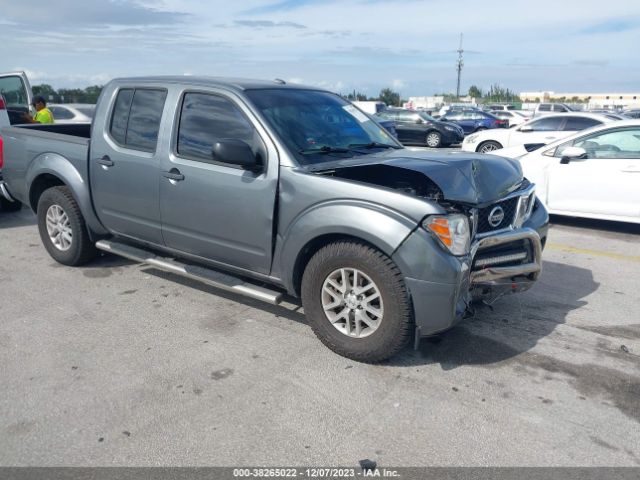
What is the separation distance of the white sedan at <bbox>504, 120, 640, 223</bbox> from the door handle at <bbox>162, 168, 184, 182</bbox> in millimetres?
5535

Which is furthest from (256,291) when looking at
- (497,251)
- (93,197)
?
(93,197)

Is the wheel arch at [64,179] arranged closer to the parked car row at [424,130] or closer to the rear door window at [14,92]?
the rear door window at [14,92]

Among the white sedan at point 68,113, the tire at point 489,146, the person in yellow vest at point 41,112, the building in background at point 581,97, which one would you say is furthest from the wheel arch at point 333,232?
the building in background at point 581,97

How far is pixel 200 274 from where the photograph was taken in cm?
460

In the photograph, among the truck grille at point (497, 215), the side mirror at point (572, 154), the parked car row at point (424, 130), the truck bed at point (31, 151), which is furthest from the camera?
the parked car row at point (424, 130)

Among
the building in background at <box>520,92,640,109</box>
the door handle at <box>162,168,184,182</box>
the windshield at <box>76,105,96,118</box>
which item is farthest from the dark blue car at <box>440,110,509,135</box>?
the building in background at <box>520,92,640,109</box>

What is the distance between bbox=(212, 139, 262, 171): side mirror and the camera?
3922mm

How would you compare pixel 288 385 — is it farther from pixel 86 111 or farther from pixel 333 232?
pixel 86 111

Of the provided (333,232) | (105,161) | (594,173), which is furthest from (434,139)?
(333,232)

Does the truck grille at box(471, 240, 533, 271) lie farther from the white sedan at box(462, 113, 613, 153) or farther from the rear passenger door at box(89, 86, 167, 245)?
the white sedan at box(462, 113, 613, 153)

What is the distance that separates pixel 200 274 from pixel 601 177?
225 inches

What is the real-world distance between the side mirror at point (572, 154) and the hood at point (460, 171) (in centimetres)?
363

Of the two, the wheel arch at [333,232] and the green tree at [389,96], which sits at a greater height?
the green tree at [389,96]

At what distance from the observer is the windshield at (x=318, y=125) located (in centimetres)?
424
